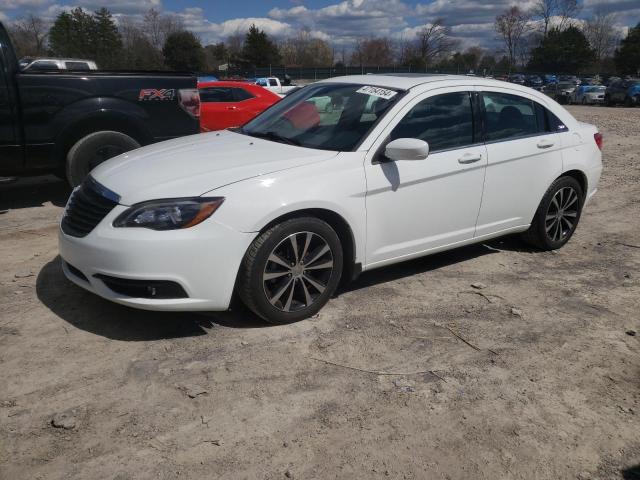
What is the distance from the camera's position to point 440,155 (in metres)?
4.35

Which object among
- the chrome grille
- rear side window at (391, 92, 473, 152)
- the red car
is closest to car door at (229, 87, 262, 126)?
the red car

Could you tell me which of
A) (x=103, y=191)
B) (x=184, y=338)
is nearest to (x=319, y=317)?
(x=184, y=338)

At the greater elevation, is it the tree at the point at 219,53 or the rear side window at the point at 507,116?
the tree at the point at 219,53

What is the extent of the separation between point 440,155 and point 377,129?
1.95ft

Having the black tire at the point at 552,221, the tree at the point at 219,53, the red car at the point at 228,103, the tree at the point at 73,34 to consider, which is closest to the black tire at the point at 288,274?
the black tire at the point at 552,221

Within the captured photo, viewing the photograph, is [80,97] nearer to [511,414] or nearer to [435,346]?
[435,346]

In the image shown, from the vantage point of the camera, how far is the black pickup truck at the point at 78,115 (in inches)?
242

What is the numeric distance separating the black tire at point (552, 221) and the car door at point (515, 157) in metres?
0.10

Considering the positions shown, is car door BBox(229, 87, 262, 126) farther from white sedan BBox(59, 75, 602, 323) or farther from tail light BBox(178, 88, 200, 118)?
white sedan BBox(59, 75, 602, 323)

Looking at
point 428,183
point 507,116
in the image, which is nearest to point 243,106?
point 507,116

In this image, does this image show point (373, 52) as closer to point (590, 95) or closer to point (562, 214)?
point (590, 95)

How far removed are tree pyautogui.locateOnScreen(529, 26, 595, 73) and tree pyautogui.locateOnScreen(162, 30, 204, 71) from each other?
4268 cm

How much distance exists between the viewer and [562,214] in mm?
5480

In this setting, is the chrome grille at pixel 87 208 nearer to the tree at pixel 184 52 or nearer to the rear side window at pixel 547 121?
the rear side window at pixel 547 121
